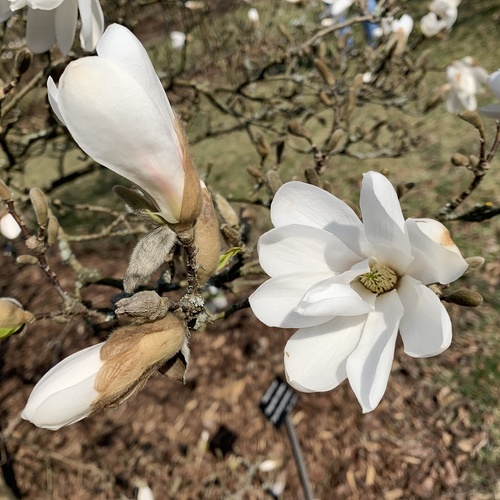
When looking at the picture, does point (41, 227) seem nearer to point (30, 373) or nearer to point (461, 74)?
point (461, 74)

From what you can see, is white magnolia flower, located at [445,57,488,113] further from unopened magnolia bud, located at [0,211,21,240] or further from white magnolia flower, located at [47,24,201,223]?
white magnolia flower, located at [47,24,201,223]

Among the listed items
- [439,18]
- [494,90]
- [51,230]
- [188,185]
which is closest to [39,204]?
[51,230]

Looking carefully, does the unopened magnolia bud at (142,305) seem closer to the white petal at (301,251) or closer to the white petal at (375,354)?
the white petal at (301,251)

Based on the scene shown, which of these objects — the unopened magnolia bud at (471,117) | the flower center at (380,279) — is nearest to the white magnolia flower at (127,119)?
the flower center at (380,279)

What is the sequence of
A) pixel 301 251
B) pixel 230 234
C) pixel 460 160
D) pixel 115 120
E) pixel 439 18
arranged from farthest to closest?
pixel 439 18, pixel 460 160, pixel 230 234, pixel 301 251, pixel 115 120

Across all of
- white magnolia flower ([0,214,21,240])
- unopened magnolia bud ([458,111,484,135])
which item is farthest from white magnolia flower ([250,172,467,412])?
white magnolia flower ([0,214,21,240])

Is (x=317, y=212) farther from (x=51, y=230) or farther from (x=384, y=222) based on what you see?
(x=51, y=230)

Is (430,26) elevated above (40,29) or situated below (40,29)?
below
